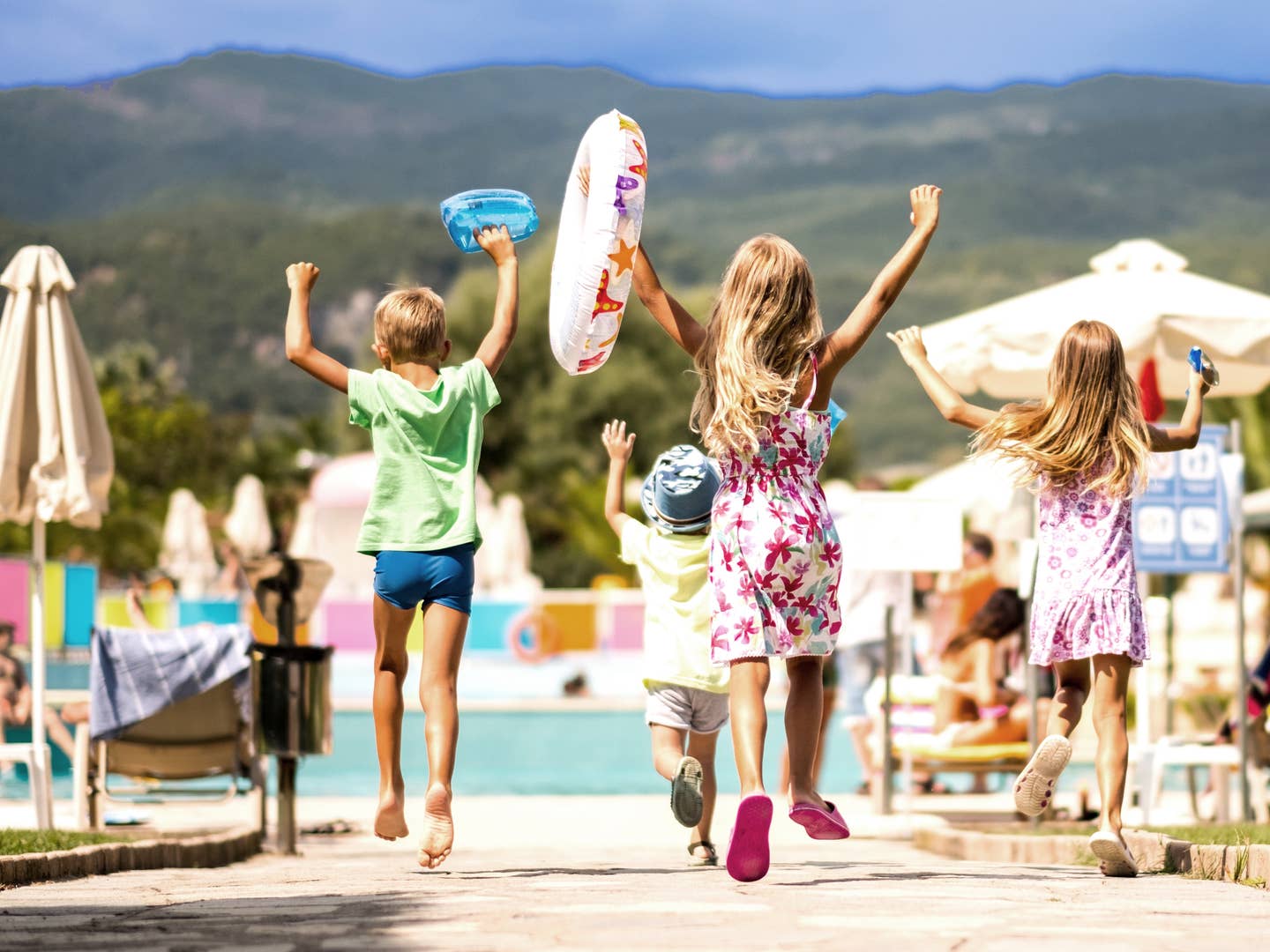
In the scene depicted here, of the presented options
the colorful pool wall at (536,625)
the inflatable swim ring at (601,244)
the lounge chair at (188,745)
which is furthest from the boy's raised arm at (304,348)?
the colorful pool wall at (536,625)

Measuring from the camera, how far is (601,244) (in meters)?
4.70

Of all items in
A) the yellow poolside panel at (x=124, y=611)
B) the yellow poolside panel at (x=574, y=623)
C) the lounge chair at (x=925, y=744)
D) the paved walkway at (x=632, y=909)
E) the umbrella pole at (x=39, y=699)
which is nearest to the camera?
the paved walkway at (x=632, y=909)

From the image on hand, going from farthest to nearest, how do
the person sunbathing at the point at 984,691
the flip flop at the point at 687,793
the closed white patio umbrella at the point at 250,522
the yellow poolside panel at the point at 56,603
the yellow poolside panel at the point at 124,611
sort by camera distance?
1. the closed white patio umbrella at the point at 250,522
2. the yellow poolside panel at the point at 124,611
3. the yellow poolside panel at the point at 56,603
4. the person sunbathing at the point at 984,691
5. the flip flop at the point at 687,793

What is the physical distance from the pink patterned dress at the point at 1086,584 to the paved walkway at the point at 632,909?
24.5 inches

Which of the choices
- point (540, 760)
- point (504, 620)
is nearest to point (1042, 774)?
point (540, 760)

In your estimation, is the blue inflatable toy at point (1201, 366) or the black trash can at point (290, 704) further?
the black trash can at point (290, 704)

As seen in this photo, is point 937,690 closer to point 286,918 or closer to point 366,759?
point 286,918

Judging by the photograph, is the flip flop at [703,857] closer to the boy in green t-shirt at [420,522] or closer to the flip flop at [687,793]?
the flip flop at [687,793]

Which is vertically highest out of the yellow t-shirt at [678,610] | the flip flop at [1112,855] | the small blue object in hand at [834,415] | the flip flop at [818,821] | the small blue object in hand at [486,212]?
the small blue object in hand at [486,212]

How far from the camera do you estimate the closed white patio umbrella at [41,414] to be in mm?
7660

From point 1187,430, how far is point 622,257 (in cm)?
Answer: 175

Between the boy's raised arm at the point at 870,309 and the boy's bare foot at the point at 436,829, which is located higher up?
the boy's raised arm at the point at 870,309

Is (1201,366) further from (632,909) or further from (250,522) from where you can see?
(250,522)

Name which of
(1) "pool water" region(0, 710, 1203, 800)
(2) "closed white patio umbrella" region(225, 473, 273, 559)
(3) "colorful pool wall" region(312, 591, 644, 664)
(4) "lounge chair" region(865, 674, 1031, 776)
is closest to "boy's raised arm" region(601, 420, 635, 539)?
(4) "lounge chair" region(865, 674, 1031, 776)
